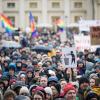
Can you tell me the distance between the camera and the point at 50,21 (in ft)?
222

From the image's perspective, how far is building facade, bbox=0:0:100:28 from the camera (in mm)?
66625

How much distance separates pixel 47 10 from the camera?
2680 inches

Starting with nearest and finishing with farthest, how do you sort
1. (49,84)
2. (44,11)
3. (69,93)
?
(69,93) < (49,84) < (44,11)

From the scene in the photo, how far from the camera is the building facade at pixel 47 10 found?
219ft

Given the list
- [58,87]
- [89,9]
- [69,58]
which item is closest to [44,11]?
[89,9]

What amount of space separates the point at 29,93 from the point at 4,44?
1657 cm

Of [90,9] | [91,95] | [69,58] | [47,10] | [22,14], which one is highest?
[47,10]

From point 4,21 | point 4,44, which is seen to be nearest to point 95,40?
point 4,44

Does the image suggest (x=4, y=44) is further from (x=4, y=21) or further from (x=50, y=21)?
(x=50, y=21)

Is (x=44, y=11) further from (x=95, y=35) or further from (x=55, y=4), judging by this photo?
(x=95, y=35)

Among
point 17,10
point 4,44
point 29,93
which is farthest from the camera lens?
point 17,10

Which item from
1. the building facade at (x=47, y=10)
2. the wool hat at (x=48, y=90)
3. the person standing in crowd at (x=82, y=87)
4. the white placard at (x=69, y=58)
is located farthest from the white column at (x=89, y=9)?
the wool hat at (x=48, y=90)

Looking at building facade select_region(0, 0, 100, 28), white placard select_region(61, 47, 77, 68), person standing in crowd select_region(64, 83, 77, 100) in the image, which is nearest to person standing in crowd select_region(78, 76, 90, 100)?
person standing in crowd select_region(64, 83, 77, 100)

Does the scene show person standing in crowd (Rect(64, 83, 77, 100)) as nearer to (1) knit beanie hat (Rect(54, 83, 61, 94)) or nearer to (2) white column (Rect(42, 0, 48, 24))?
(1) knit beanie hat (Rect(54, 83, 61, 94))
